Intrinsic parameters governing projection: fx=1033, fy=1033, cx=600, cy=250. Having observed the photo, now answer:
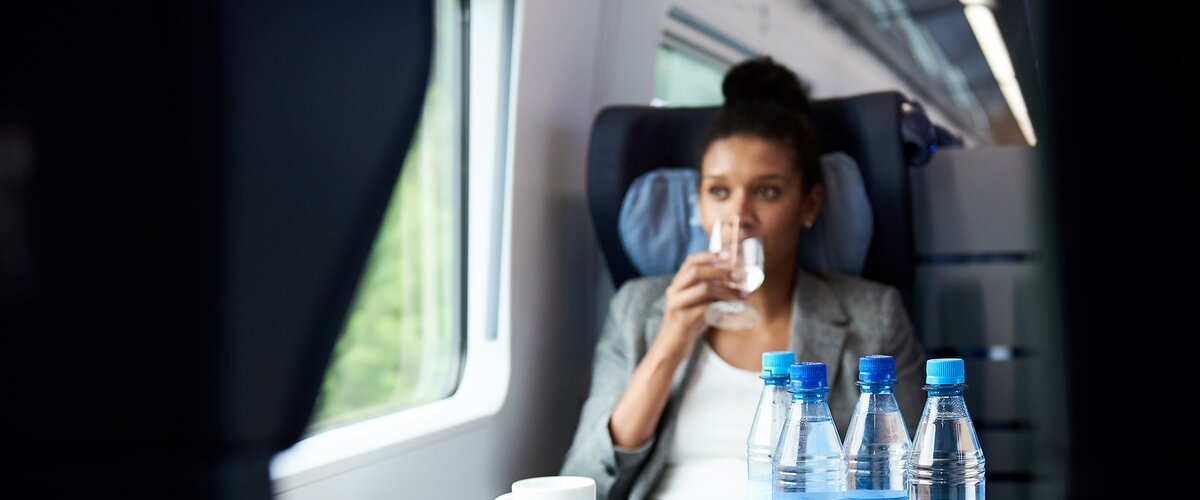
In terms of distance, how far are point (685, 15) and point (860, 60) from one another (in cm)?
205

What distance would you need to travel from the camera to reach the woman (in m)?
2.01

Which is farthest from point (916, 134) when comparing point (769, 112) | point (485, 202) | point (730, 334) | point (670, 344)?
point (485, 202)

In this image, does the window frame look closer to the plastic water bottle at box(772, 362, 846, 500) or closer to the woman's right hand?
the woman's right hand

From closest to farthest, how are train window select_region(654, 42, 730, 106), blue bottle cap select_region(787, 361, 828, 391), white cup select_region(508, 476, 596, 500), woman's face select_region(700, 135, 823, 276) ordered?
1. blue bottle cap select_region(787, 361, 828, 391)
2. white cup select_region(508, 476, 596, 500)
3. woman's face select_region(700, 135, 823, 276)
4. train window select_region(654, 42, 730, 106)

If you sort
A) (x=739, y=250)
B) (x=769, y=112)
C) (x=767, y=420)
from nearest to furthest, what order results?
1. (x=767, y=420)
2. (x=739, y=250)
3. (x=769, y=112)

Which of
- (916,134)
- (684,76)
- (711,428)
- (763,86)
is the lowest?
(711,428)

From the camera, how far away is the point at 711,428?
6.85 feet

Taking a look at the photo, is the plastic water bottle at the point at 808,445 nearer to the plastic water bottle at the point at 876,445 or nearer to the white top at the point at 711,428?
the plastic water bottle at the point at 876,445

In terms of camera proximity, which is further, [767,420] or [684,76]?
[684,76]

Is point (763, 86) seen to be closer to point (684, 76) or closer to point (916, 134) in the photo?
point (916, 134)

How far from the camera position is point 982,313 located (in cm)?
225

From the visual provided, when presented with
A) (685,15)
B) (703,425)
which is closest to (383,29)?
(703,425)

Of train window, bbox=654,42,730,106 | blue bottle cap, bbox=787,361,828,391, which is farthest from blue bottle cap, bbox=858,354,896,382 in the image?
train window, bbox=654,42,730,106

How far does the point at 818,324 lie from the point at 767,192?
0.29 metres
